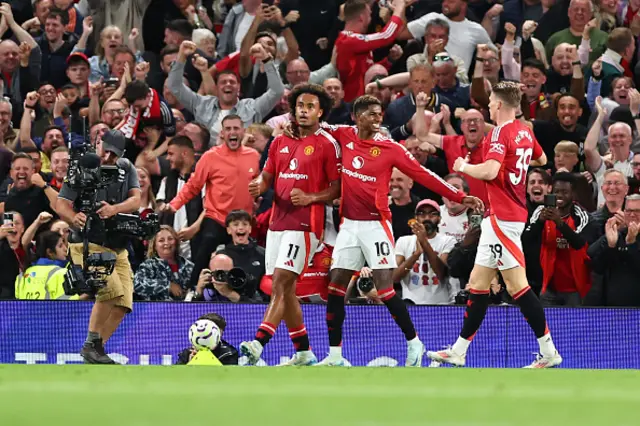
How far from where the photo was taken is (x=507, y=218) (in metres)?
10.4

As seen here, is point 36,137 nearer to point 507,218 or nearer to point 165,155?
point 165,155

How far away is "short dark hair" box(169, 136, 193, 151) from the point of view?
565 inches

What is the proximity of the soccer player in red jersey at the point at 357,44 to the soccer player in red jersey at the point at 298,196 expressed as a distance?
204 inches

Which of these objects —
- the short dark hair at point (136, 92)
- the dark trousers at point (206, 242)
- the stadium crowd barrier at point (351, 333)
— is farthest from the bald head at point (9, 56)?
the stadium crowd barrier at point (351, 333)

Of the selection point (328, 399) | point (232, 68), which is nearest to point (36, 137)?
point (232, 68)

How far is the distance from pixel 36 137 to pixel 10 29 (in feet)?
7.66

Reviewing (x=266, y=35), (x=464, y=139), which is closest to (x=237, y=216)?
(x=464, y=139)

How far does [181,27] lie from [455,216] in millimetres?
5421

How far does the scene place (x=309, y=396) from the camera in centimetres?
750

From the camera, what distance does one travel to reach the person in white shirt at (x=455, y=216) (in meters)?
13.0

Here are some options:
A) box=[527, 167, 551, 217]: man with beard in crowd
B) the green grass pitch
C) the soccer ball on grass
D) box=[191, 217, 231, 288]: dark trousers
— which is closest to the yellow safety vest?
box=[191, 217, 231, 288]: dark trousers

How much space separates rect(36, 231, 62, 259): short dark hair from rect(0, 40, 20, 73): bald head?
148 inches

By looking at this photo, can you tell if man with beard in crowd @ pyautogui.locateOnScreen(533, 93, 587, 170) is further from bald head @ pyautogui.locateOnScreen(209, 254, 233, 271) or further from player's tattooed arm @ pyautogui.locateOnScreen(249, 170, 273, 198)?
player's tattooed arm @ pyautogui.locateOnScreen(249, 170, 273, 198)

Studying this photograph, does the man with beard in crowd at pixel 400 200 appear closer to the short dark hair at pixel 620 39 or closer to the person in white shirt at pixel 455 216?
the person in white shirt at pixel 455 216
